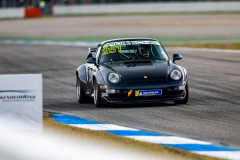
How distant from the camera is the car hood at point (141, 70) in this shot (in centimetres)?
913

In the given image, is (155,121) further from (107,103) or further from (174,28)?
(174,28)

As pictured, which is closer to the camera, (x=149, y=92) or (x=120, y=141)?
(x=120, y=141)

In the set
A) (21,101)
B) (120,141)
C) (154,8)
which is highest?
(21,101)

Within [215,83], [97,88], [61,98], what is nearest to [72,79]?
[61,98]

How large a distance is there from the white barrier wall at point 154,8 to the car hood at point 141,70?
36.4m

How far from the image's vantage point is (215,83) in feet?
40.1

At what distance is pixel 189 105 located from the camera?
9.30 metres

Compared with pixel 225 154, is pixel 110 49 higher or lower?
higher

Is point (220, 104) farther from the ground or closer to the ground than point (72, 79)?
farther from the ground

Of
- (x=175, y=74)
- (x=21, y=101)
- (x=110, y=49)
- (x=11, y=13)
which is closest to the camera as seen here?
(x=21, y=101)

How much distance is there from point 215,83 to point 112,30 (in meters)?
22.7

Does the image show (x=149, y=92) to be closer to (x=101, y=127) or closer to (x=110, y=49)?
(x=110, y=49)

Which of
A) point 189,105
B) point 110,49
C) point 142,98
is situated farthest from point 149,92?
point 110,49

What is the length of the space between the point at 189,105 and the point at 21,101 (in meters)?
3.61
